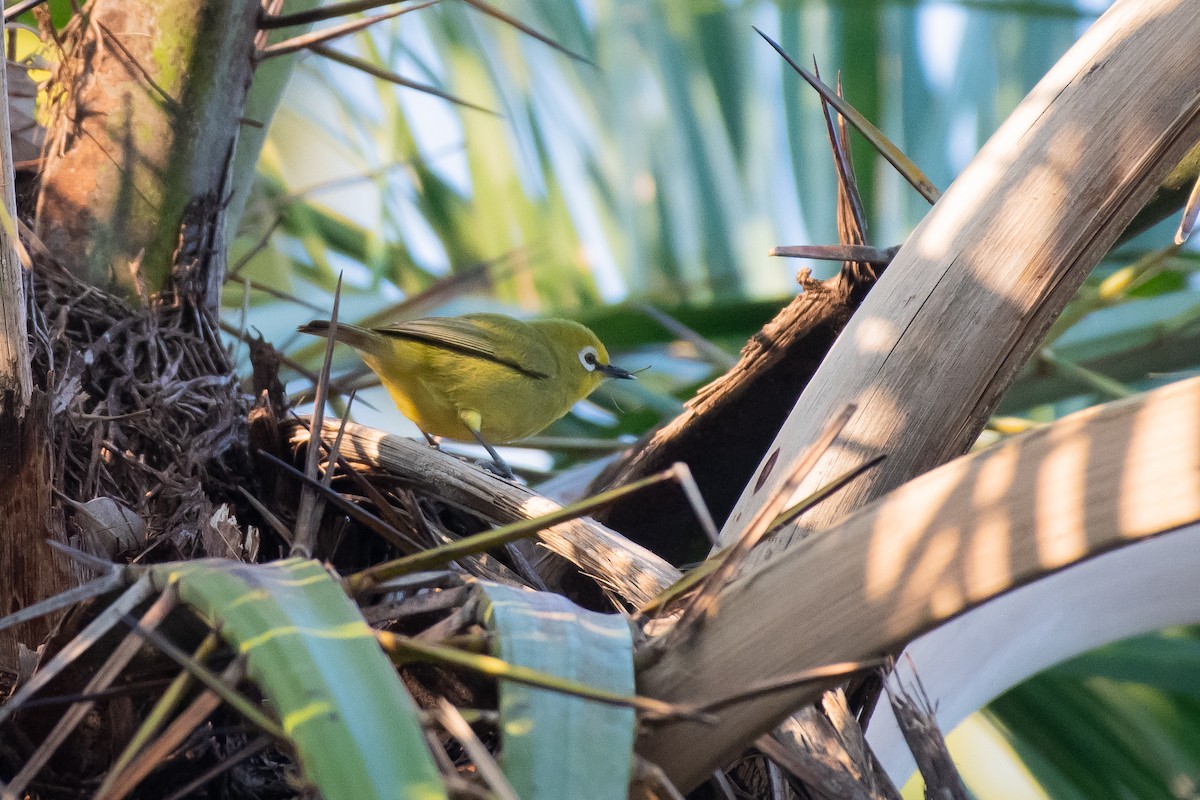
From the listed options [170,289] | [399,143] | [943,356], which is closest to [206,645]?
[943,356]

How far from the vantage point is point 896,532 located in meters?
1.29

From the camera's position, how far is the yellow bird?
4793mm

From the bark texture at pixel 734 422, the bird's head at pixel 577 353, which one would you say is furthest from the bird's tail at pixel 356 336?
the bark texture at pixel 734 422

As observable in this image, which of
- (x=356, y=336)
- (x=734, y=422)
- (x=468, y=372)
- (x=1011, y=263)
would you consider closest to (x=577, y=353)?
(x=468, y=372)

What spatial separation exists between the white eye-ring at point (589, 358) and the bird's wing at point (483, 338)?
0.18 m

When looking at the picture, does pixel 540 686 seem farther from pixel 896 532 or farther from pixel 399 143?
pixel 399 143

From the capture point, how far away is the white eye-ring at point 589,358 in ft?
18.3

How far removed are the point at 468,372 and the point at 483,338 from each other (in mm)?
191

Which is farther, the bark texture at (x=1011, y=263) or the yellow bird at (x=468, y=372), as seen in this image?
the yellow bird at (x=468, y=372)

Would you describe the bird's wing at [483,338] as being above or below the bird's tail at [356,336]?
above

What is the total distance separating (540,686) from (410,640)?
20 cm

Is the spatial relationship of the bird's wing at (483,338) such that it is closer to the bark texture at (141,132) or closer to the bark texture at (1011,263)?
the bark texture at (141,132)

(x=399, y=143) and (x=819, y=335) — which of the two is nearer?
(x=819, y=335)

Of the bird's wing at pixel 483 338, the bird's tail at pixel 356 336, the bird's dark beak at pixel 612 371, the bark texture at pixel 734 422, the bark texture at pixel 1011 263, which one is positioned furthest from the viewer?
the bird's dark beak at pixel 612 371
